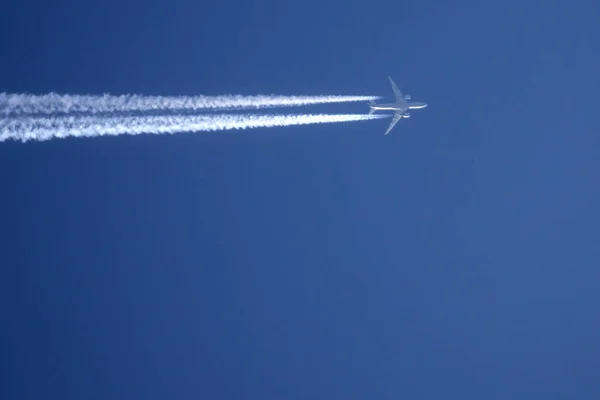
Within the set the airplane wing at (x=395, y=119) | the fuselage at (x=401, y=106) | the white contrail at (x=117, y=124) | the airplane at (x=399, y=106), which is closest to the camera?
the white contrail at (x=117, y=124)

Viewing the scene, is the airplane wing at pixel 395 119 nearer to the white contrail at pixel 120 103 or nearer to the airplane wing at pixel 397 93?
the airplane wing at pixel 397 93

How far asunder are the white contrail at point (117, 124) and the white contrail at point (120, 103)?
54 cm

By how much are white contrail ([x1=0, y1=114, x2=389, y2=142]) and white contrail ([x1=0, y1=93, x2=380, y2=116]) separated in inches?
21.2

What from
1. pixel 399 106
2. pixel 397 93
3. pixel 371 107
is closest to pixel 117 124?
pixel 371 107

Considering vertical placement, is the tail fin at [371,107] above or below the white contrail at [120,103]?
above

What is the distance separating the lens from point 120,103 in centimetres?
3888

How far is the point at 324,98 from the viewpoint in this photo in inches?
1962

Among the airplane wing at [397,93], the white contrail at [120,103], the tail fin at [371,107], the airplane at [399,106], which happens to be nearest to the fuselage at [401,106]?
the airplane at [399,106]

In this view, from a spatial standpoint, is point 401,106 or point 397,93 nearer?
point 401,106

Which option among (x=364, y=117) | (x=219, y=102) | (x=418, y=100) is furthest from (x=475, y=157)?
(x=219, y=102)

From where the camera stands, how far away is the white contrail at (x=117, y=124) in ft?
113

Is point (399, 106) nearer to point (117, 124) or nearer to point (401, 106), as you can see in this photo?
point (401, 106)

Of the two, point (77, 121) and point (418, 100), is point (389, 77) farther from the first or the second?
point (77, 121)

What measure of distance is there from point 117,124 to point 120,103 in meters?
1.75
